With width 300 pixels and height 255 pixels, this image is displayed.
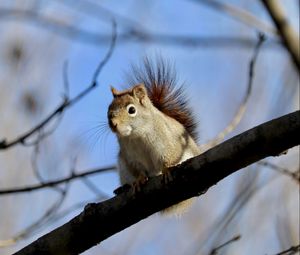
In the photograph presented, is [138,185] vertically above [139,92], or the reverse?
[139,92]

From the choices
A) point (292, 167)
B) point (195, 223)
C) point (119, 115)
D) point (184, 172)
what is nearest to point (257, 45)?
point (119, 115)

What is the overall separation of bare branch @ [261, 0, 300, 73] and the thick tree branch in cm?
27

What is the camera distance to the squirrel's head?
235 cm

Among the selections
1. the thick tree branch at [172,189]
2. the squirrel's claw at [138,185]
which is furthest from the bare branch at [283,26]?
the squirrel's claw at [138,185]

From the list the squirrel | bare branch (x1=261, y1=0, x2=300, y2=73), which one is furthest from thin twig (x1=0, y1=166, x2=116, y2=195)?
bare branch (x1=261, y1=0, x2=300, y2=73)

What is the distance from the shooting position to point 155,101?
271 centimetres

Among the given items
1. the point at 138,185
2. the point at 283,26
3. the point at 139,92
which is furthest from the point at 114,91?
the point at 283,26

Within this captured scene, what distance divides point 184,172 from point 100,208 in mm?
281

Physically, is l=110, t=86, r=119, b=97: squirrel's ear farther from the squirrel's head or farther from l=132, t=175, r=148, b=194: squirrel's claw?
l=132, t=175, r=148, b=194: squirrel's claw

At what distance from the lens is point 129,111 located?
95.6 inches

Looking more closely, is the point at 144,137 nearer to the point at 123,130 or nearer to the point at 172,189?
the point at 123,130

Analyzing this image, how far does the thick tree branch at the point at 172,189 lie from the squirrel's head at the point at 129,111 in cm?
44

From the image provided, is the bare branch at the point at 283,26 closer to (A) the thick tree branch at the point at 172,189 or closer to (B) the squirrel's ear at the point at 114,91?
(A) the thick tree branch at the point at 172,189

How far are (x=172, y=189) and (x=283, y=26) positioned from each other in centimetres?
65
